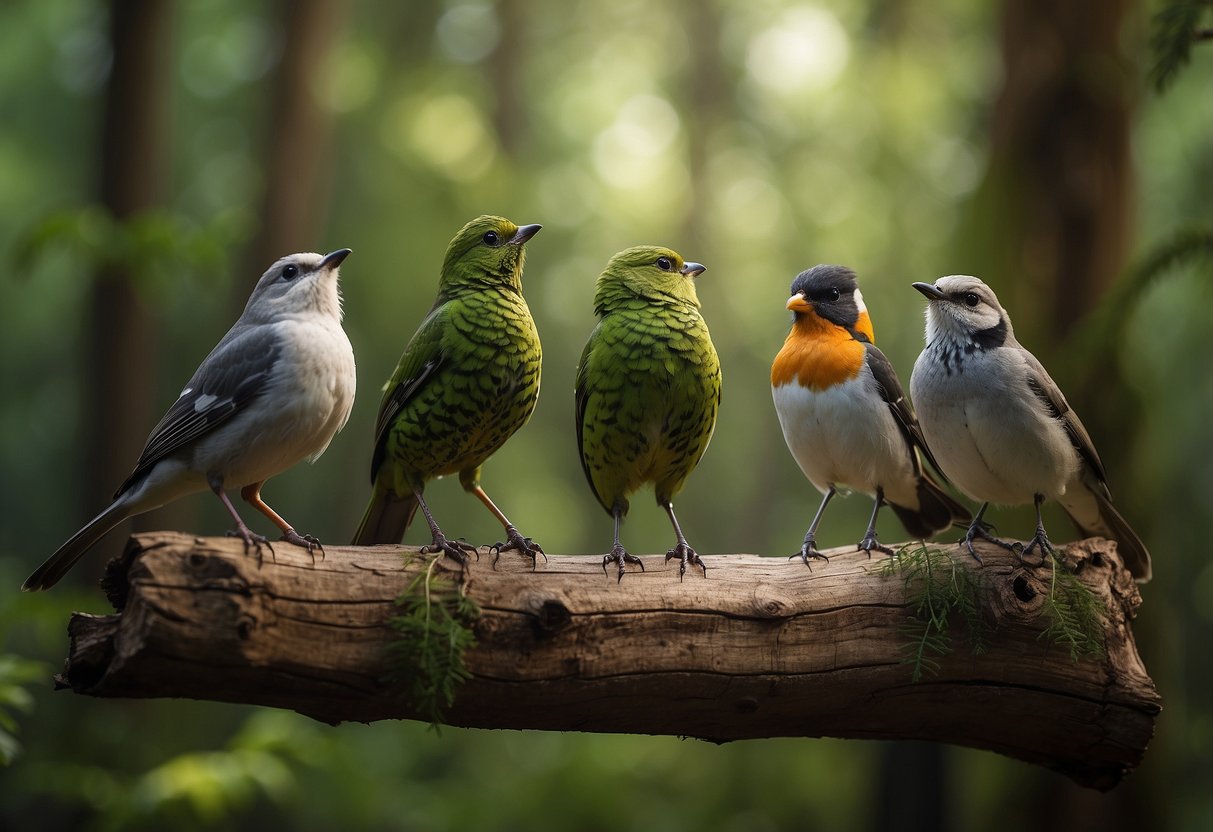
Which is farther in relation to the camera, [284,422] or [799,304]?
[799,304]

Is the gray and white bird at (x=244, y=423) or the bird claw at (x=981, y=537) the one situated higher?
the gray and white bird at (x=244, y=423)

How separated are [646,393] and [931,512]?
1.31 meters

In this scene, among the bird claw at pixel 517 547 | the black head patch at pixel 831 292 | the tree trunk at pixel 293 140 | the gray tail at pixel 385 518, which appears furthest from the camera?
the tree trunk at pixel 293 140

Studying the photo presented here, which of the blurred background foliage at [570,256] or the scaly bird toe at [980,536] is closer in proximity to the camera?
the scaly bird toe at [980,536]

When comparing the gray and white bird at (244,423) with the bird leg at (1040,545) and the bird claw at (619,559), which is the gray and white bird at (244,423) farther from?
the bird leg at (1040,545)

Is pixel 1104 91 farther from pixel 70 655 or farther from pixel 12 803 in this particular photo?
pixel 12 803

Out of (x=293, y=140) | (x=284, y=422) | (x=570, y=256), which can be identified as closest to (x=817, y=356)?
(x=284, y=422)

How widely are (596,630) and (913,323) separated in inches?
251

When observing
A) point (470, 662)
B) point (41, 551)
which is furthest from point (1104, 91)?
point (41, 551)

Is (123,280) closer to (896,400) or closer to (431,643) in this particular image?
(431,643)

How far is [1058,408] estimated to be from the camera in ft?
11.4

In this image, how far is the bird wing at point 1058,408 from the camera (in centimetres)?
344

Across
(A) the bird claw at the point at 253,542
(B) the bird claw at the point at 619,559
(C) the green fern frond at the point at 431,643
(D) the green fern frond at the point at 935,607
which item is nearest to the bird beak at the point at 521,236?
(B) the bird claw at the point at 619,559

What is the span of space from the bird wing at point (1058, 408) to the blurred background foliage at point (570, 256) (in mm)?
1087
